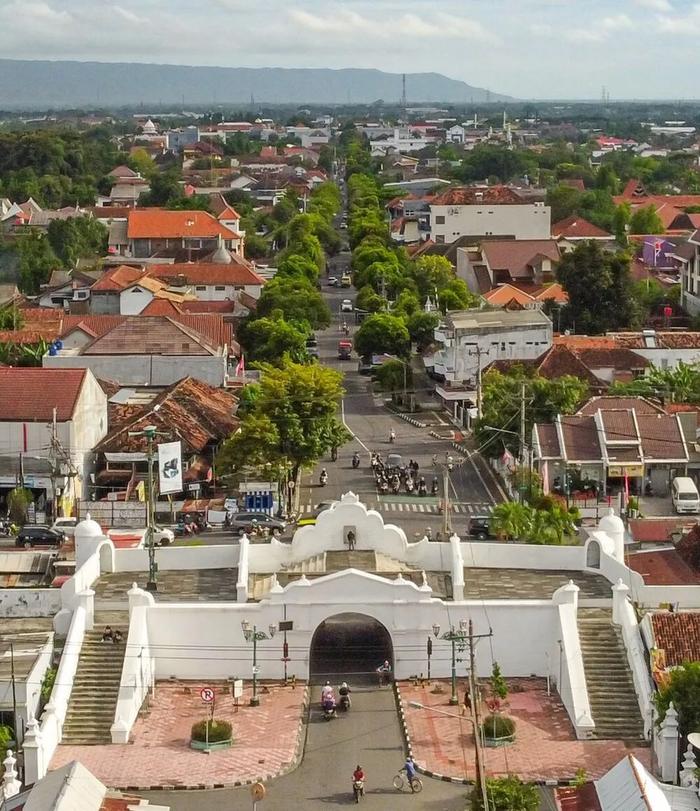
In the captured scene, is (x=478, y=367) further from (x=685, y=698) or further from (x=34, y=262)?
(x=34, y=262)

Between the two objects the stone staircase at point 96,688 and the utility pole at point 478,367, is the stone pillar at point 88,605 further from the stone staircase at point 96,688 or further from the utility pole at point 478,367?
the utility pole at point 478,367

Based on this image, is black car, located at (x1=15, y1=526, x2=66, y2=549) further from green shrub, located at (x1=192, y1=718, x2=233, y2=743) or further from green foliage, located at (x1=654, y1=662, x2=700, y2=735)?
green foliage, located at (x1=654, y1=662, x2=700, y2=735)

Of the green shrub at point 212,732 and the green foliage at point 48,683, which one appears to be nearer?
the green shrub at point 212,732

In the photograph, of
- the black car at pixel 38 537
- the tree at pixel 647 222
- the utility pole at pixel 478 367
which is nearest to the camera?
the black car at pixel 38 537

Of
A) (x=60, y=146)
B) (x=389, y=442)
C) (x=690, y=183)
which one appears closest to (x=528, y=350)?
(x=389, y=442)

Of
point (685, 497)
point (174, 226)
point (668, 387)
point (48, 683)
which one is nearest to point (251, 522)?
point (685, 497)

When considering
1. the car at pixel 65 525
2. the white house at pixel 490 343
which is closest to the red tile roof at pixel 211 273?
the white house at pixel 490 343
